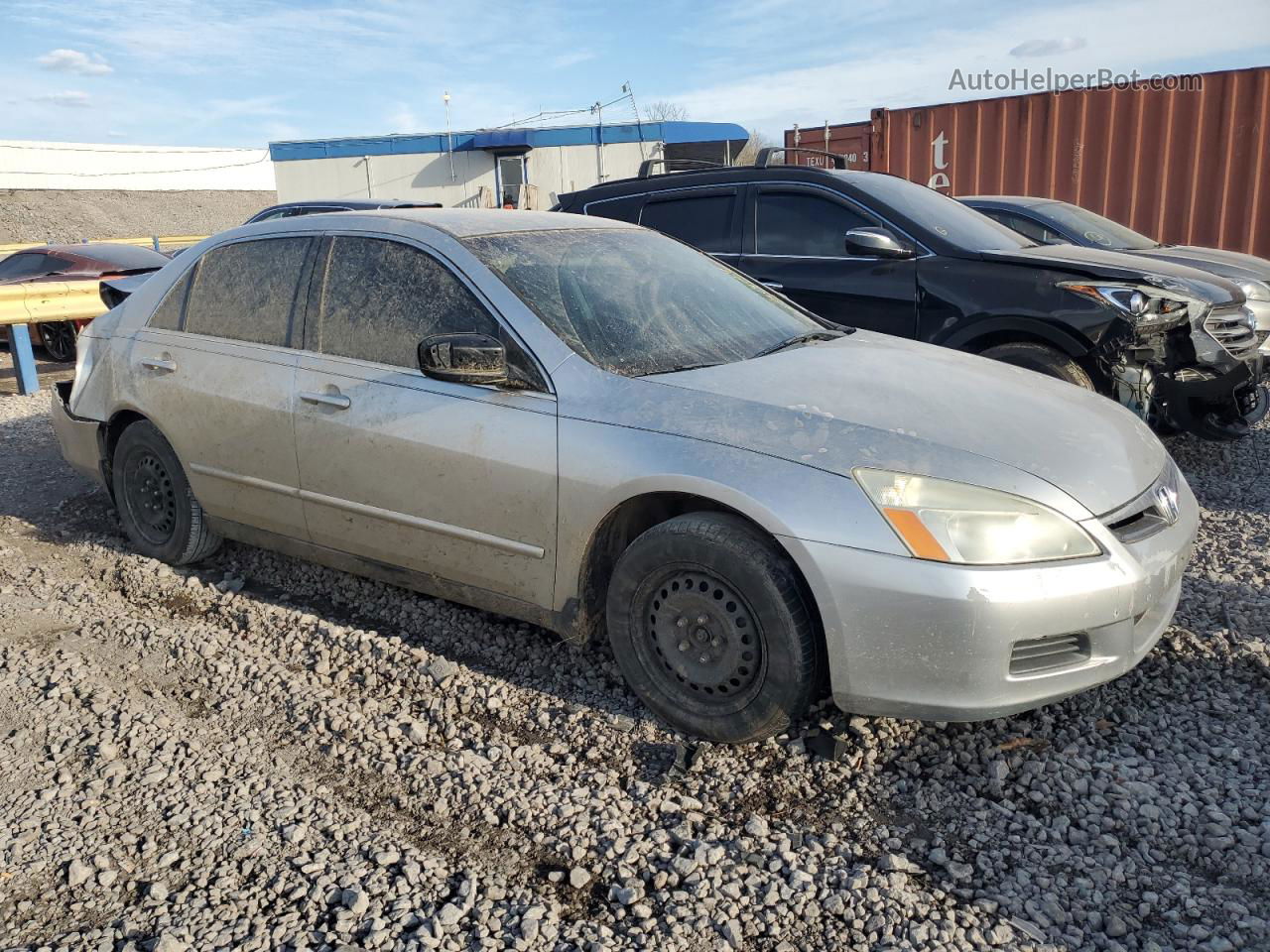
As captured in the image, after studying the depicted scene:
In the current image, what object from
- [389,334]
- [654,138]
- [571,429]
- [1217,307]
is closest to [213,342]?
[389,334]

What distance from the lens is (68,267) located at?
12164 millimetres

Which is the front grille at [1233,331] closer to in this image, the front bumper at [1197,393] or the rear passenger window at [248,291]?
the front bumper at [1197,393]

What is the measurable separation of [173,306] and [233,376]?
0.72 meters

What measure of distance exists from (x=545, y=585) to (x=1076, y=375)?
355 centimetres

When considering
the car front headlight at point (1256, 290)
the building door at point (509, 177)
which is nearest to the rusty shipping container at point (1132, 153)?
the car front headlight at point (1256, 290)

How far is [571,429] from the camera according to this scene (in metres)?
3.42

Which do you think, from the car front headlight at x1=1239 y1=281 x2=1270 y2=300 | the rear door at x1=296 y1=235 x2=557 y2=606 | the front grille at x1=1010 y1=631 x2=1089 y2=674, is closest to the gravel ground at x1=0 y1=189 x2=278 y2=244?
the car front headlight at x1=1239 y1=281 x2=1270 y2=300

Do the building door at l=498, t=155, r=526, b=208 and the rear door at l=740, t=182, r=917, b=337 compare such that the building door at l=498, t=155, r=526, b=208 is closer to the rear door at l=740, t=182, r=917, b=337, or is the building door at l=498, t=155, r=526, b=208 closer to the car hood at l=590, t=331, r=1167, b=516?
the rear door at l=740, t=182, r=917, b=337

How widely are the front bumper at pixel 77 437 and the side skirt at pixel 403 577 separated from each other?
903 mm

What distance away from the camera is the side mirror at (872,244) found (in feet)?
19.7

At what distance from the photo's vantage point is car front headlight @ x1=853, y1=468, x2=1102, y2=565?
2.85m

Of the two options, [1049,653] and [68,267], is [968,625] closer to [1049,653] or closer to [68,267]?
[1049,653]

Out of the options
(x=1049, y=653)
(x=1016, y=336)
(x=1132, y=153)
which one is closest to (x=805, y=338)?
(x=1049, y=653)

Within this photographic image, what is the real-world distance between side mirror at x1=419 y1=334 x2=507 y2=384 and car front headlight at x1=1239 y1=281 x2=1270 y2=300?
6490 mm
